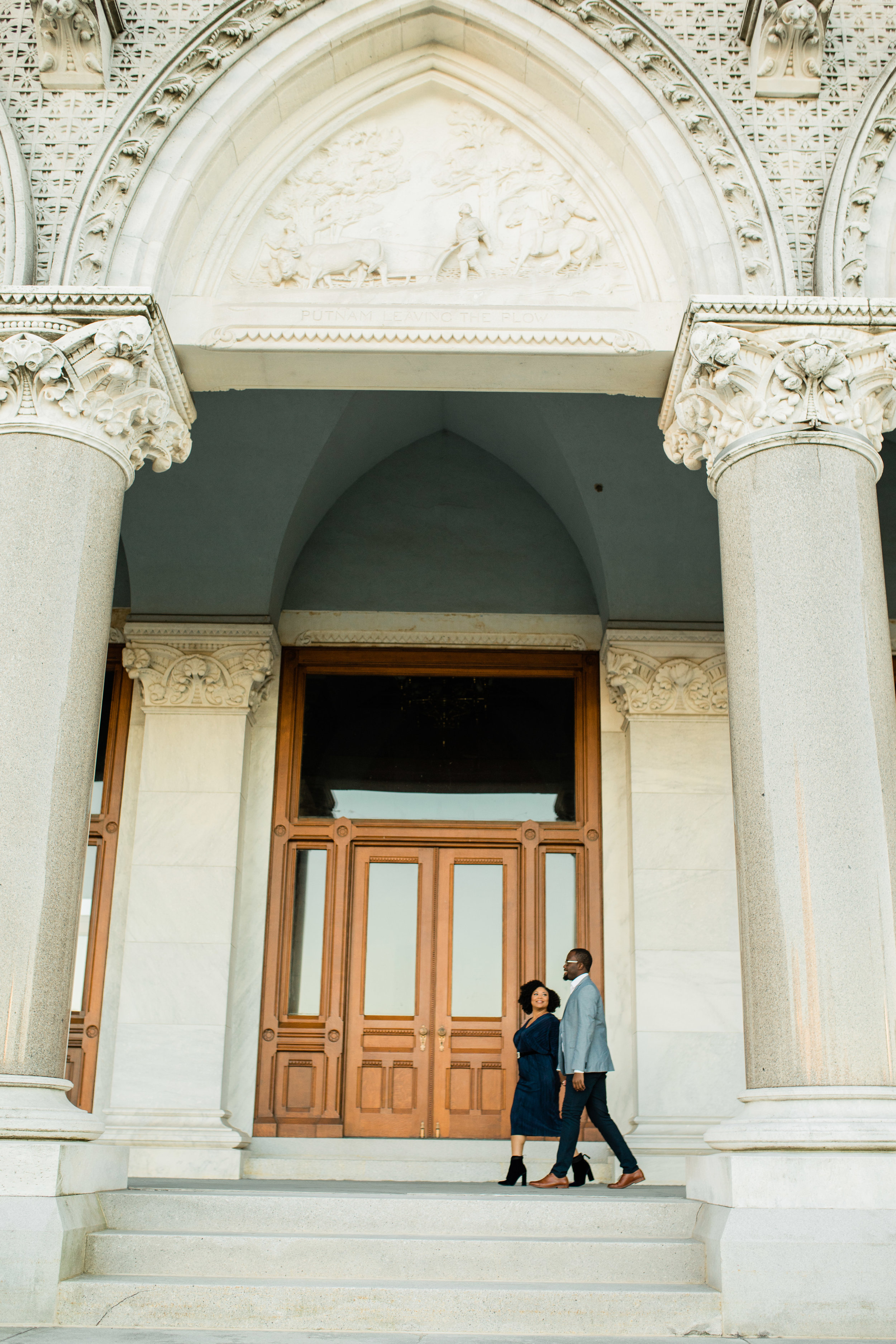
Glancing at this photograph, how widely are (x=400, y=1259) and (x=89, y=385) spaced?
4264mm

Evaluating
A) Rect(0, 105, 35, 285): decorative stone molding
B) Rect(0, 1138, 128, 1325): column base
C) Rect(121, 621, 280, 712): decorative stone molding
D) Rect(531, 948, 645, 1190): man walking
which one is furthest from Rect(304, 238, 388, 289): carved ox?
Rect(0, 1138, 128, 1325): column base

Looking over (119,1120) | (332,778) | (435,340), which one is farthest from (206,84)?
(119,1120)

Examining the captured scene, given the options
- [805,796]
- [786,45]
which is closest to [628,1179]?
→ [805,796]

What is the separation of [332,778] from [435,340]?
180 inches

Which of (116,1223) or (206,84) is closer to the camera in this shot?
(116,1223)

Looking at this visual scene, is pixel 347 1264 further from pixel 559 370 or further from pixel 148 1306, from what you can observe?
pixel 559 370

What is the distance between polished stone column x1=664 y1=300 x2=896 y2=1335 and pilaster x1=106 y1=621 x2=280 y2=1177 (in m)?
4.38

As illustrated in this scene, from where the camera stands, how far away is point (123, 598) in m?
10.3

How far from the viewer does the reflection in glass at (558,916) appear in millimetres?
9711

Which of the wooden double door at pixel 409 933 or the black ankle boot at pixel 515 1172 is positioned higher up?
the wooden double door at pixel 409 933

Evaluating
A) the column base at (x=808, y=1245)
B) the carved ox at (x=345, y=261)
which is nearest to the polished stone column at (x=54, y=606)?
the carved ox at (x=345, y=261)

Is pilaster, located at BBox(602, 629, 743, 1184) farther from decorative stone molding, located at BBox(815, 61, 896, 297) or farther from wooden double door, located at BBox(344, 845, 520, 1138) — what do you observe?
decorative stone molding, located at BBox(815, 61, 896, 297)

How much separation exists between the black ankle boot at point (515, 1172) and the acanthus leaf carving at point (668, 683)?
143 inches

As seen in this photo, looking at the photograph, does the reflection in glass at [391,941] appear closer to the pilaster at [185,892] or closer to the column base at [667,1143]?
the pilaster at [185,892]
